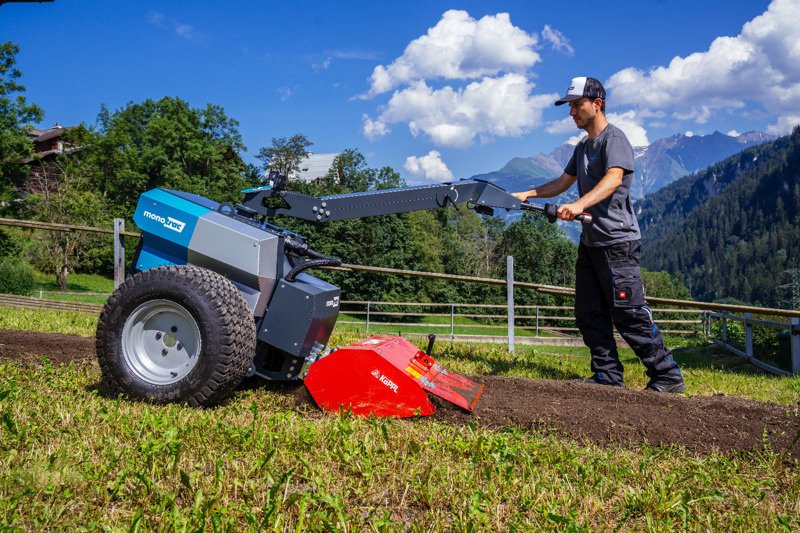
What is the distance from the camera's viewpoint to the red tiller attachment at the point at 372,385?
379cm

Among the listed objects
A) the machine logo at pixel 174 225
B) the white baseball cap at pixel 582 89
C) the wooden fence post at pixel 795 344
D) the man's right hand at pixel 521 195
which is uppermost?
the white baseball cap at pixel 582 89

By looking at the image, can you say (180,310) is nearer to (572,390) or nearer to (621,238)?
(572,390)

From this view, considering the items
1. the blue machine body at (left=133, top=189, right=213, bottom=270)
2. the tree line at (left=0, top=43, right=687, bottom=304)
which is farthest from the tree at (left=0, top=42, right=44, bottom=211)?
the blue machine body at (left=133, top=189, right=213, bottom=270)

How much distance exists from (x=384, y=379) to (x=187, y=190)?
45923mm

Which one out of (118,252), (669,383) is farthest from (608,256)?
(118,252)

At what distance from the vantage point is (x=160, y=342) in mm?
4059

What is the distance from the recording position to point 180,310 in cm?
395

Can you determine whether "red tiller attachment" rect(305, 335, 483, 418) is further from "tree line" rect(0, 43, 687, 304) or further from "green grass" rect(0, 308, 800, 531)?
"tree line" rect(0, 43, 687, 304)

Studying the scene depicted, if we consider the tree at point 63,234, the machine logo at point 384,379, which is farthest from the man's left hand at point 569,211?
the tree at point 63,234

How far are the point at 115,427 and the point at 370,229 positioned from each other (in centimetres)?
4421

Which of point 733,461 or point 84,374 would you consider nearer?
point 733,461

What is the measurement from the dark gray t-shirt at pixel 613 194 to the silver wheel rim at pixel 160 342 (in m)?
3.16

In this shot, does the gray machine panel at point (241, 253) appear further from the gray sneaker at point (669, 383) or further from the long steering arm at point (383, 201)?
the gray sneaker at point (669, 383)

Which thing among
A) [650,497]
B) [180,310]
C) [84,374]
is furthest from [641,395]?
[84,374]
